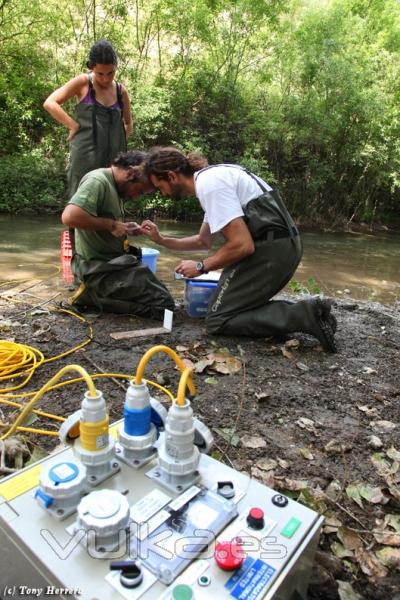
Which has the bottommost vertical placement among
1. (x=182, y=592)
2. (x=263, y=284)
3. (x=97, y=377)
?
(x=97, y=377)

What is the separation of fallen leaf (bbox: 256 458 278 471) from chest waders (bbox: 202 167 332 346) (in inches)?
55.4

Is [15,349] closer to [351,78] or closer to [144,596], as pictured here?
[144,596]

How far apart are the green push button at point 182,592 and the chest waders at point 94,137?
13.2ft

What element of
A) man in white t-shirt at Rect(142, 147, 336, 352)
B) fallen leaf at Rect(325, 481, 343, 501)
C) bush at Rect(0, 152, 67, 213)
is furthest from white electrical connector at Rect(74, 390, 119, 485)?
bush at Rect(0, 152, 67, 213)

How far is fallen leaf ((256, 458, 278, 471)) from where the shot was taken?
199cm

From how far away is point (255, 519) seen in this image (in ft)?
3.50

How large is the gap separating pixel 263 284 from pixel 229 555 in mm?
2486

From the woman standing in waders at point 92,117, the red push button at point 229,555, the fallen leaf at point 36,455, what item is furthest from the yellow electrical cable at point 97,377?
the woman standing in waders at point 92,117

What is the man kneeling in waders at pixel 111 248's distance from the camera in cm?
339

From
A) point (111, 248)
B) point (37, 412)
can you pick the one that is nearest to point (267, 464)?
point (37, 412)

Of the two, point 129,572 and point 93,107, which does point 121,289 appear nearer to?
point 93,107

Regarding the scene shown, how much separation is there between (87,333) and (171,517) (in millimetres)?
2389

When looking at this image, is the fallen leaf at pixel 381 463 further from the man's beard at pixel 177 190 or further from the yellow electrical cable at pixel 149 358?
the man's beard at pixel 177 190

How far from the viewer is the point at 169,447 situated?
120 centimetres
